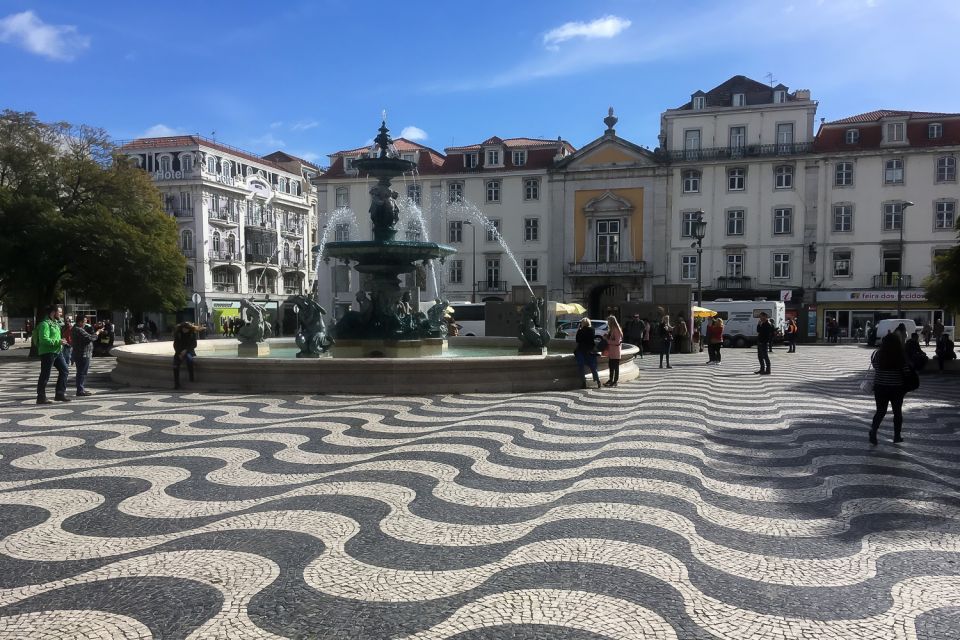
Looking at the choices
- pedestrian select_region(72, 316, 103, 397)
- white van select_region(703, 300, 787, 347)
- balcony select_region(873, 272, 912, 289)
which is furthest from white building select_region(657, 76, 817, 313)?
pedestrian select_region(72, 316, 103, 397)

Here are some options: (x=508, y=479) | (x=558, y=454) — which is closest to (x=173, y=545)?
(x=508, y=479)

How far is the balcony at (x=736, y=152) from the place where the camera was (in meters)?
39.5

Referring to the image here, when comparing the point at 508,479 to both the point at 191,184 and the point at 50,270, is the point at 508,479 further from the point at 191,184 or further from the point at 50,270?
the point at 191,184

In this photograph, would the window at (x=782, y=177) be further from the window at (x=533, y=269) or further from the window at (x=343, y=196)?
the window at (x=343, y=196)

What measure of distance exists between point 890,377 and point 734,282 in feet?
115

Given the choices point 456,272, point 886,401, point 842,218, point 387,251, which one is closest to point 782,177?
point 842,218

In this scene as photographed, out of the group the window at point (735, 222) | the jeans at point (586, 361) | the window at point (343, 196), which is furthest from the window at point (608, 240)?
the jeans at point (586, 361)

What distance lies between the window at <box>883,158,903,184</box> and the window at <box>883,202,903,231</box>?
1365 mm

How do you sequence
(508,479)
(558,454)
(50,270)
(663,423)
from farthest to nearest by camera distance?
(50,270) → (663,423) → (558,454) → (508,479)

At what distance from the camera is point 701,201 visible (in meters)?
40.9

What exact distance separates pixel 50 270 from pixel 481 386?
17.0m

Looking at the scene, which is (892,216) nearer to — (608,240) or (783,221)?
(783,221)

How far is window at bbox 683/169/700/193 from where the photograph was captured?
41.0m

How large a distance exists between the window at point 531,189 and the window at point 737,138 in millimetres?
12511
